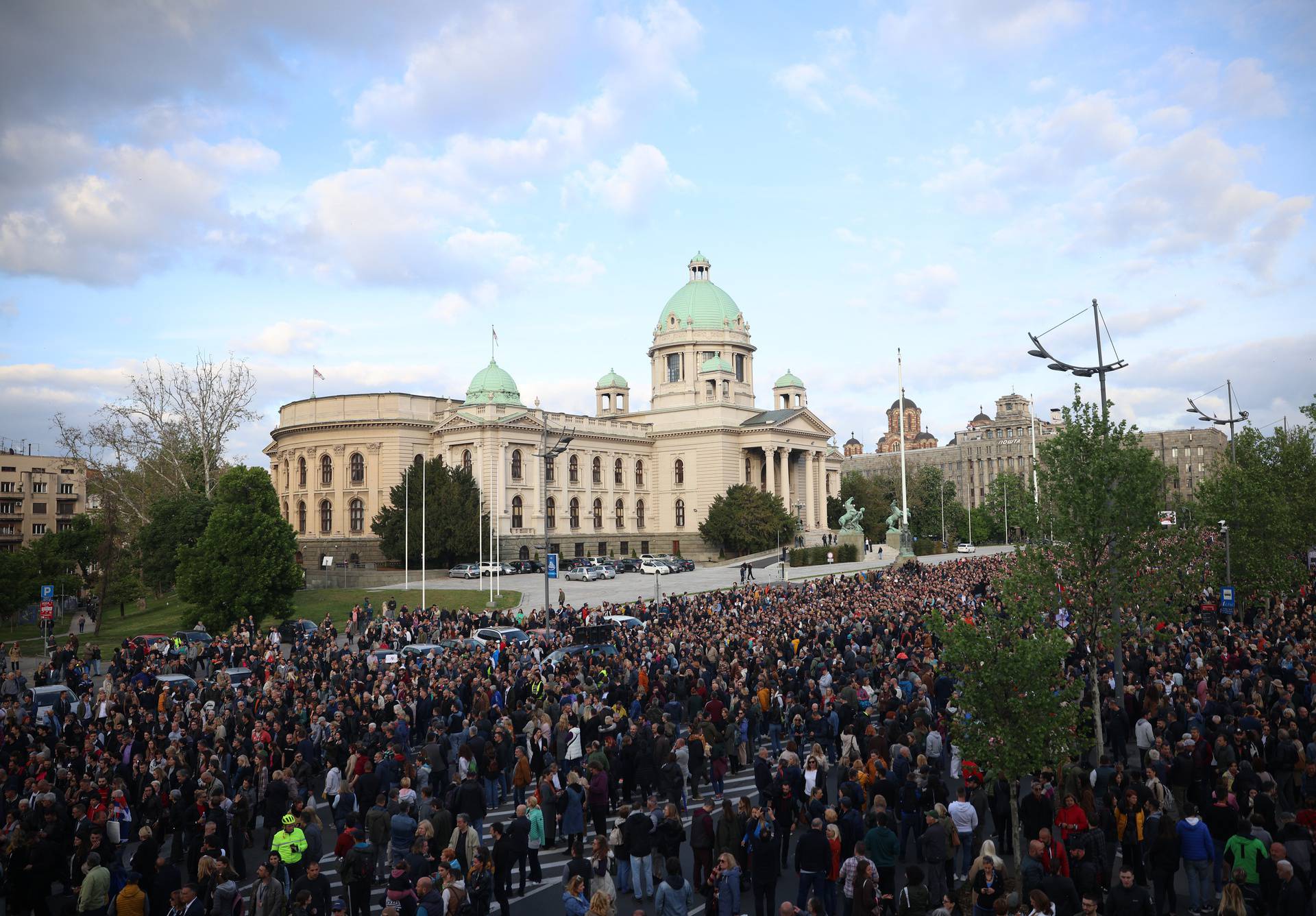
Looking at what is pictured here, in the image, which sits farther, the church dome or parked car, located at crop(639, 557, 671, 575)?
the church dome

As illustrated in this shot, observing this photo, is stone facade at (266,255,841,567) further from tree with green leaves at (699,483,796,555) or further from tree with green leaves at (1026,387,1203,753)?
tree with green leaves at (1026,387,1203,753)

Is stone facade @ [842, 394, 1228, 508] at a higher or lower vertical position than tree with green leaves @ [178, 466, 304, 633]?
higher

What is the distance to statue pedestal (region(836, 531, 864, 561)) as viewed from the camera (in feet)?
239

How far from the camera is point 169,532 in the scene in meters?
56.2

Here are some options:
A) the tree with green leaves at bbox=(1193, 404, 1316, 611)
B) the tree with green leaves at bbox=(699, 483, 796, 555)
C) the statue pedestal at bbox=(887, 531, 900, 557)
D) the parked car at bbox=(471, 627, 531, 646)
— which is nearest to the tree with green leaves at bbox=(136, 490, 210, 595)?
the parked car at bbox=(471, 627, 531, 646)

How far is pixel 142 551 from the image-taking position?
5741cm

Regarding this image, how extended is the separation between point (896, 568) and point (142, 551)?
4298 cm

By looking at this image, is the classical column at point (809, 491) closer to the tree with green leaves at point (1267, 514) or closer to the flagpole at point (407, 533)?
the flagpole at point (407, 533)

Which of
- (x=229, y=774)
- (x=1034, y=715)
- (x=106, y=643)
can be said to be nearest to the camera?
(x=1034, y=715)

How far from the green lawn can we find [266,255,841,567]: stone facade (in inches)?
494

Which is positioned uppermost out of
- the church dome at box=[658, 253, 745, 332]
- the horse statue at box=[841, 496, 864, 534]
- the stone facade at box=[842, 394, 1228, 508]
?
the church dome at box=[658, 253, 745, 332]

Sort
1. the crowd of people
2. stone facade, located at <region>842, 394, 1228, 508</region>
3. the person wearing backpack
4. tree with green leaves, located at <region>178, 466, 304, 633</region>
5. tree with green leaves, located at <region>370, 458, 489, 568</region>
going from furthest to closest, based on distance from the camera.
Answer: stone facade, located at <region>842, 394, 1228, 508</region>, tree with green leaves, located at <region>370, 458, 489, 568</region>, tree with green leaves, located at <region>178, 466, 304, 633</region>, the person wearing backpack, the crowd of people

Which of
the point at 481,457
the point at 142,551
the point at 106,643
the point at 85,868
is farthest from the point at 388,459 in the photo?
the point at 85,868

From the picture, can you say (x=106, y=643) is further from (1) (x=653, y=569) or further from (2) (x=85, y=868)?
(2) (x=85, y=868)
